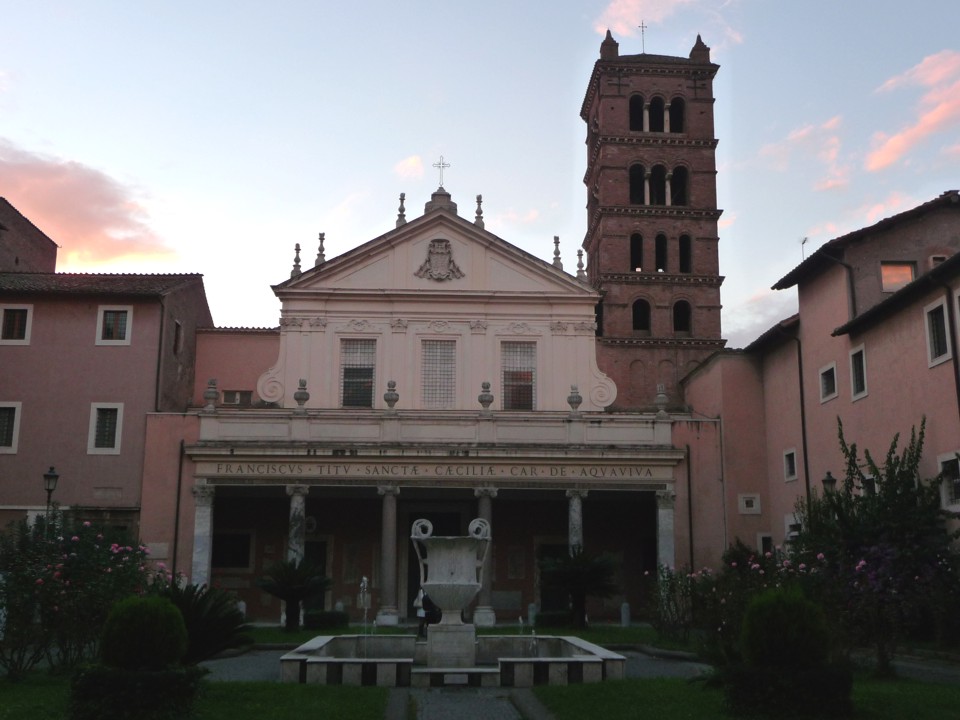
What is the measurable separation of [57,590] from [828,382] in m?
21.6

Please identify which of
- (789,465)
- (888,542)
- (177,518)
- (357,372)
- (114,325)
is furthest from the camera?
(357,372)

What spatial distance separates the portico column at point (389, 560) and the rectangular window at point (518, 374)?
21.3 feet

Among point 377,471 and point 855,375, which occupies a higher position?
point 855,375

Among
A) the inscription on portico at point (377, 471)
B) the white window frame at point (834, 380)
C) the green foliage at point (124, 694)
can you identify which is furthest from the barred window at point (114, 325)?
the green foliage at point (124, 694)

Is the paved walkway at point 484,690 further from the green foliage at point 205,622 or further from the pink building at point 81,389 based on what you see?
the pink building at point 81,389

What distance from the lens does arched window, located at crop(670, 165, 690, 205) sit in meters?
51.5

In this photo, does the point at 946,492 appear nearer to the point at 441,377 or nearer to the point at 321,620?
the point at 321,620

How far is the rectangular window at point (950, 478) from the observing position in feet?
75.8

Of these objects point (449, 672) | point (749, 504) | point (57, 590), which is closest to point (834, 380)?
point (749, 504)

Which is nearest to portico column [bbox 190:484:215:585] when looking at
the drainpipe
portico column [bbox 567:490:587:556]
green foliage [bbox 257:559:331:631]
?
the drainpipe

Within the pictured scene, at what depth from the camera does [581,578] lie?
27672mm

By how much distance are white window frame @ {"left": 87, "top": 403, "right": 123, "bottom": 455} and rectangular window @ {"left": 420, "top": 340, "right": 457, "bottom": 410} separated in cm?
993

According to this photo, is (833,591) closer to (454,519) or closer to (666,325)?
(454,519)

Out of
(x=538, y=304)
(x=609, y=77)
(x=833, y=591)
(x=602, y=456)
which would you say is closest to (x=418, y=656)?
(x=833, y=591)
